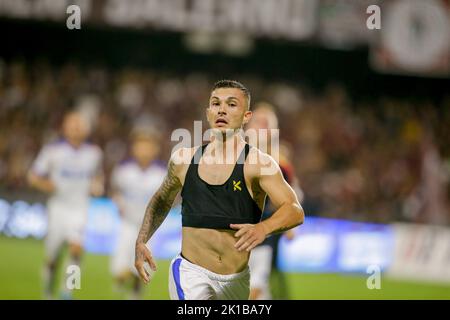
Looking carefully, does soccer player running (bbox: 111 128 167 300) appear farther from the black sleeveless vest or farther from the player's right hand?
the black sleeveless vest

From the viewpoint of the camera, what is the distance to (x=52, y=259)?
1023cm

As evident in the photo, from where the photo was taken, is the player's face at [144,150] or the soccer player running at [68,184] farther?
the player's face at [144,150]

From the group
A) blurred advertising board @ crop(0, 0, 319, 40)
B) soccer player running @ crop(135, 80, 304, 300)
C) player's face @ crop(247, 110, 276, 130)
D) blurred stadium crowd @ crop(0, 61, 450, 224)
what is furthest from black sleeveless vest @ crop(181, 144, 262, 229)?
blurred advertising board @ crop(0, 0, 319, 40)

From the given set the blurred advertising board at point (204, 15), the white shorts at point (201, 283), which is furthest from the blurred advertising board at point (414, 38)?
the white shorts at point (201, 283)

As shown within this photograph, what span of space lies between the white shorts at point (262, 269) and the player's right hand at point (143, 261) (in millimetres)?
3060

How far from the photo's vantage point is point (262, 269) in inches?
342

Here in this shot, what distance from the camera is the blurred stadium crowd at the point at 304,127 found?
18.4m

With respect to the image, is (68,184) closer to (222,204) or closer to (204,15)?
(222,204)

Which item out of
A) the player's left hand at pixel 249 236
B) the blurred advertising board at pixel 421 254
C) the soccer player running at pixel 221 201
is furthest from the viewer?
the blurred advertising board at pixel 421 254

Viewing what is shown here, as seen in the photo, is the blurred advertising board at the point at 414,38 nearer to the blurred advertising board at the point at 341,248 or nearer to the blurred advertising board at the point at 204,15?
the blurred advertising board at the point at 204,15

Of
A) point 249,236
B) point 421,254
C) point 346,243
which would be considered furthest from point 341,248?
point 249,236

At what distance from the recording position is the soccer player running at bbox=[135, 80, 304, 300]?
5551mm
